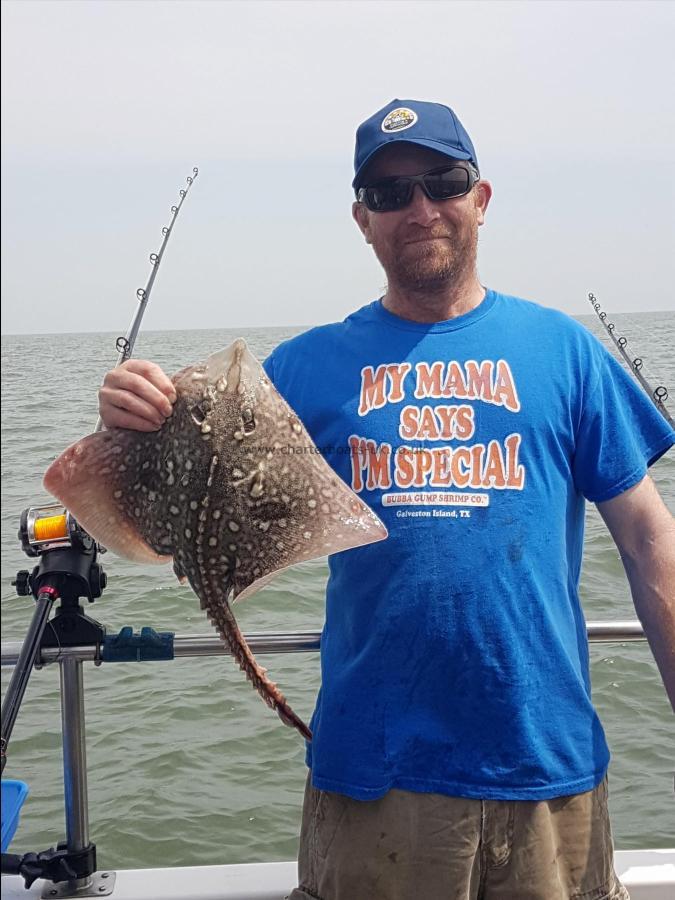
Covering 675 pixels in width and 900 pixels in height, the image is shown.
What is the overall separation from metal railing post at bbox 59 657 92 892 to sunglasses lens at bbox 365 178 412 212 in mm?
1601

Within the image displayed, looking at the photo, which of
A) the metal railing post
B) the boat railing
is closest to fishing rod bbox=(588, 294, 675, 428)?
the boat railing

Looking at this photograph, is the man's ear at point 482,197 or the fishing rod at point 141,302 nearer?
the man's ear at point 482,197

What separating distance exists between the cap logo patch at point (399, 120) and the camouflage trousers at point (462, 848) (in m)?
1.72

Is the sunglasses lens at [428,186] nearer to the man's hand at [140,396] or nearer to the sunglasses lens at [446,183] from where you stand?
the sunglasses lens at [446,183]

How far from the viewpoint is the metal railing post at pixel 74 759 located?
2502mm

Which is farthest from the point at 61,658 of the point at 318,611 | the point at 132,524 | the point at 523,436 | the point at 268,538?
the point at 318,611

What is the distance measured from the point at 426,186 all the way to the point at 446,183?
0.06 meters

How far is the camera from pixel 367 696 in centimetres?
204

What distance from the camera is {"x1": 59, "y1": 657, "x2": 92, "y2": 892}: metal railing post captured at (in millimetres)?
2502

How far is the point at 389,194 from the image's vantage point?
2227 mm

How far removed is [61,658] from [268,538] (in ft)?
3.18

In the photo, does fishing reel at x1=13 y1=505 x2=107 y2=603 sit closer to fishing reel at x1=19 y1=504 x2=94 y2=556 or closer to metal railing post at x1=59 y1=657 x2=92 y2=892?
fishing reel at x1=19 y1=504 x2=94 y2=556

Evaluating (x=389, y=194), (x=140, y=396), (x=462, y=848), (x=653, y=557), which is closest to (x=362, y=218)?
(x=389, y=194)

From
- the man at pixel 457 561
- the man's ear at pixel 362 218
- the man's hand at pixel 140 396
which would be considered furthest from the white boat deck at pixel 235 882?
the man's ear at pixel 362 218
